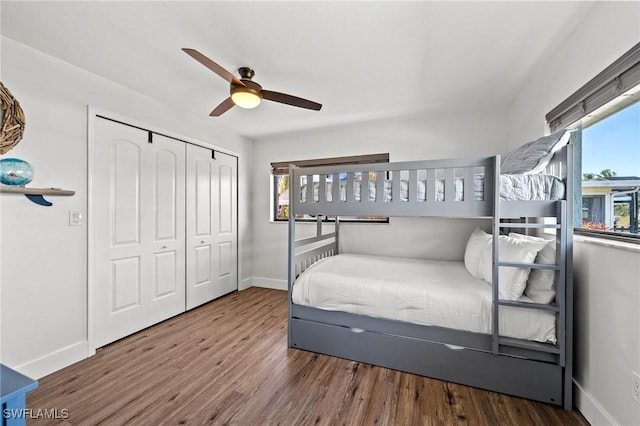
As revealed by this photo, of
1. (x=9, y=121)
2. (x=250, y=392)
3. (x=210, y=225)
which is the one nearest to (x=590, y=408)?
(x=250, y=392)

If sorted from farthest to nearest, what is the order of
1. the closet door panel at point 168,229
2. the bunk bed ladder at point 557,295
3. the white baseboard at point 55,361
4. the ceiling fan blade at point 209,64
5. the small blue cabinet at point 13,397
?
1. the closet door panel at point 168,229
2. the white baseboard at point 55,361
3. the bunk bed ladder at point 557,295
4. the ceiling fan blade at point 209,64
5. the small blue cabinet at point 13,397

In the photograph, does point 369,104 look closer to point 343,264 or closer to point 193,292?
point 343,264

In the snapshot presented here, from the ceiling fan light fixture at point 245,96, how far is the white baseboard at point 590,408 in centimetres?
285

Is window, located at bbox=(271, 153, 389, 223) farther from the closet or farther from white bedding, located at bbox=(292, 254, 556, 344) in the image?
white bedding, located at bbox=(292, 254, 556, 344)

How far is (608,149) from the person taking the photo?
1500mm

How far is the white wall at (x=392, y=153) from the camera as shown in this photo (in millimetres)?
3090

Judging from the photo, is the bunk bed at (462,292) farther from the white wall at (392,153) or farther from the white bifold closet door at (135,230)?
the white bifold closet door at (135,230)

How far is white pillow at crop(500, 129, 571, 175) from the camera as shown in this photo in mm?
1664

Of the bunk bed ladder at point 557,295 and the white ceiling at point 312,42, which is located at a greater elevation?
the white ceiling at point 312,42

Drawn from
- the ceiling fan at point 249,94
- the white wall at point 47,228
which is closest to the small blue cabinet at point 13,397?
the white wall at point 47,228

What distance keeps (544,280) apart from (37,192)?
3.49 m

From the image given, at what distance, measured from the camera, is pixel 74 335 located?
210cm

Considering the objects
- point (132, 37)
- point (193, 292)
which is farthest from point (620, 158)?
point (193, 292)

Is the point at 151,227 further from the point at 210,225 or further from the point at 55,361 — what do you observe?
the point at 55,361
